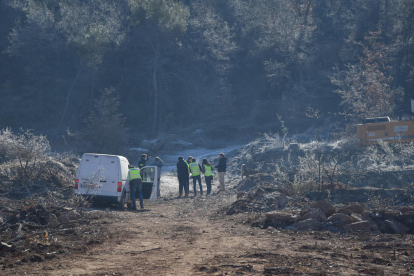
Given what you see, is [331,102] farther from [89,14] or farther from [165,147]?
[89,14]

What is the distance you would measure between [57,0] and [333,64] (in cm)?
2931

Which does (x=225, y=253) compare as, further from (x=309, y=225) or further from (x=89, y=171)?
(x=89, y=171)

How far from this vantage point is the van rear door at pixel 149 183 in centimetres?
1401

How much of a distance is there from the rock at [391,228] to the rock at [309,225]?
4.05ft

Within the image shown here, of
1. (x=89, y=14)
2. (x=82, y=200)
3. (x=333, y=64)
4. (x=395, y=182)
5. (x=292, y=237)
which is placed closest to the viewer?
(x=292, y=237)

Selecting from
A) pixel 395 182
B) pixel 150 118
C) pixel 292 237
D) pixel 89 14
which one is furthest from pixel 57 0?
pixel 292 237

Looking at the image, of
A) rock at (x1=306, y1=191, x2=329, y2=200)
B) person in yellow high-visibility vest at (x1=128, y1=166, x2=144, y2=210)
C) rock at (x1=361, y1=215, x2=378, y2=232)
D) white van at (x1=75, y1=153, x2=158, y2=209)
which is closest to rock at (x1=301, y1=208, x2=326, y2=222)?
rock at (x1=361, y1=215, x2=378, y2=232)

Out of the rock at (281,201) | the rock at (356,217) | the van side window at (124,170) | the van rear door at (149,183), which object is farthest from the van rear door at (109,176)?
the rock at (356,217)

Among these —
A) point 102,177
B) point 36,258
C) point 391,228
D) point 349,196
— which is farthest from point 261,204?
point 36,258

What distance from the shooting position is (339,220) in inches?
328

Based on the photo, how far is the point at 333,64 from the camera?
39.5 meters

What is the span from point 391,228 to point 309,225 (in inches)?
62.4

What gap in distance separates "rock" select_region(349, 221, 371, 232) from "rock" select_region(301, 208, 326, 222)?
699 mm

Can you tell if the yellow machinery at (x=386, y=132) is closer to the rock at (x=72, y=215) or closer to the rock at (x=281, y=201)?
the rock at (x=281, y=201)
